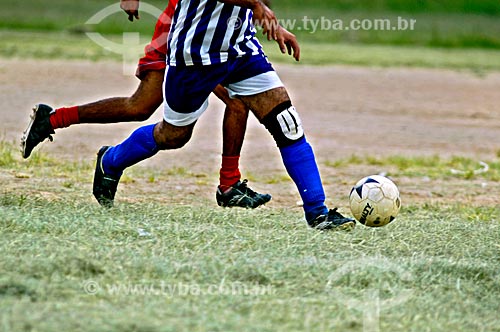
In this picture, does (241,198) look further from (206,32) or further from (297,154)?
(206,32)

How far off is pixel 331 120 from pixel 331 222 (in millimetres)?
7612

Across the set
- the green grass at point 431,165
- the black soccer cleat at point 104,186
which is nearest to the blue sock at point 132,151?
the black soccer cleat at point 104,186

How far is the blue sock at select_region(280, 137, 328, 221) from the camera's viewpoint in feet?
19.9

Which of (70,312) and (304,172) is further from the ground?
(304,172)

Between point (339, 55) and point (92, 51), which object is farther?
point (339, 55)

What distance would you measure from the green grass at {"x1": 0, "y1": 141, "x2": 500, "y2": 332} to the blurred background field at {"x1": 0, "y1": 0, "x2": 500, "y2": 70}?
1240cm

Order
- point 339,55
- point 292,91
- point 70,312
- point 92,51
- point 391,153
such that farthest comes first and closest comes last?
point 339,55 < point 92,51 < point 292,91 < point 391,153 < point 70,312

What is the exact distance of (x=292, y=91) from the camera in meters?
16.4

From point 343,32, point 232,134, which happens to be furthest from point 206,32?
point 343,32

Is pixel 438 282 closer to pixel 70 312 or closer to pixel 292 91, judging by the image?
pixel 70 312

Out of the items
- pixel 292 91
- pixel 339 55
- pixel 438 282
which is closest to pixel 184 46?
pixel 438 282

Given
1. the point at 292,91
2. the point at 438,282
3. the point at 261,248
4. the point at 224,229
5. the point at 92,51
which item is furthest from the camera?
the point at 92,51

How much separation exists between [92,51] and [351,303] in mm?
19185

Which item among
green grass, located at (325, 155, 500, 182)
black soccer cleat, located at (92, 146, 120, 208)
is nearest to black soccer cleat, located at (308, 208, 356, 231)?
black soccer cleat, located at (92, 146, 120, 208)
